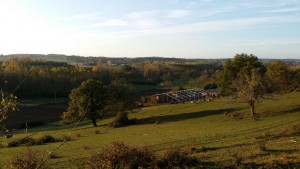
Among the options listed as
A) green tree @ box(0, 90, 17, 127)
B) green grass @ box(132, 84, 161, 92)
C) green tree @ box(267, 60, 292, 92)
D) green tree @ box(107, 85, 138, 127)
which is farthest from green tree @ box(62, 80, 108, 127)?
green grass @ box(132, 84, 161, 92)

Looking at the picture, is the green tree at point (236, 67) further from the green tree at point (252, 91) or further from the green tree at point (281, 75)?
the green tree at point (252, 91)

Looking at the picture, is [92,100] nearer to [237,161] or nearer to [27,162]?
[237,161]

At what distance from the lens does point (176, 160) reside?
53.2ft

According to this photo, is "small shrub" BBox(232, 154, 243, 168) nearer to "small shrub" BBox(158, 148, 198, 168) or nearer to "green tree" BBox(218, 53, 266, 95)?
"small shrub" BBox(158, 148, 198, 168)

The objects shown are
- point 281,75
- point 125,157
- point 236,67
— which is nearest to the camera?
point 125,157

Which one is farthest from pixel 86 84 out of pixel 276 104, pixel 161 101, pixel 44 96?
pixel 44 96

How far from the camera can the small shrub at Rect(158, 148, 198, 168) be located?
52.9ft

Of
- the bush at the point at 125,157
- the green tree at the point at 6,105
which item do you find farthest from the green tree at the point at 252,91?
the green tree at the point at 6,105

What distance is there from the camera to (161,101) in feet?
313

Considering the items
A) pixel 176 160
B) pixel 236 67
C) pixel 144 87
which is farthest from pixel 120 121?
pixel 144 87

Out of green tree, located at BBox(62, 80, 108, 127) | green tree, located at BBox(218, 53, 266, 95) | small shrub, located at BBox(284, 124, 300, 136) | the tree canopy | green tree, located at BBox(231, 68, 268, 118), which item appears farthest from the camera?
green tree, located at BBox(218, 53, 266, 95)

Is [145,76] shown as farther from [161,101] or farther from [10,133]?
[10,133]

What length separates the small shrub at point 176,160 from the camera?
1612 centimetres

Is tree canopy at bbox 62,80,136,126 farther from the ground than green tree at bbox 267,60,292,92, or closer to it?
closer to it
